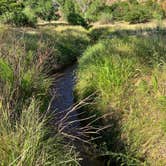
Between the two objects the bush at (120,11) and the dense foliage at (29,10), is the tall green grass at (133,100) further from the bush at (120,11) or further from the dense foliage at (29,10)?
the bush at (120,11)

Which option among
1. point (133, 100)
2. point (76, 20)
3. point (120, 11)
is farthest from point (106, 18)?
point (133, 100)

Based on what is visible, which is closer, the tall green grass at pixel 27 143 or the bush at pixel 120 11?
the tall green grass at pixel 27 143

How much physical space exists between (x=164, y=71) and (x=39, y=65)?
200 centimetres

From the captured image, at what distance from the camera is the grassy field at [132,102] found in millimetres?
5598

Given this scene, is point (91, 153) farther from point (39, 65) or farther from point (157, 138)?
point (39, 65)

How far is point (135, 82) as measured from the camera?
7105mm

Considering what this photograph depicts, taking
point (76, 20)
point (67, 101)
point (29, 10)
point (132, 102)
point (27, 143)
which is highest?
point (27, 143)

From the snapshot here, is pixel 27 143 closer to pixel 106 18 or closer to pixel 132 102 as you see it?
pixel 132 102

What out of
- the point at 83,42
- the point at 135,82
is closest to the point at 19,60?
the point at 135,82

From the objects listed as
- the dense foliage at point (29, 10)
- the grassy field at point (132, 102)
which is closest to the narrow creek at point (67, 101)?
the grassy field at point (132, 102)

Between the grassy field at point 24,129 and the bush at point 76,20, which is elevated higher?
the grassy field at point 24,129

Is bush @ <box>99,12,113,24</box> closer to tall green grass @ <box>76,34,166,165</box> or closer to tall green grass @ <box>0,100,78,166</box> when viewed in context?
tall green grass @ <box>76,34,166,165</box>

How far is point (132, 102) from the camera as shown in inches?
257

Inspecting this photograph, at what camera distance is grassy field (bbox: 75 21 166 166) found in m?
5.60
